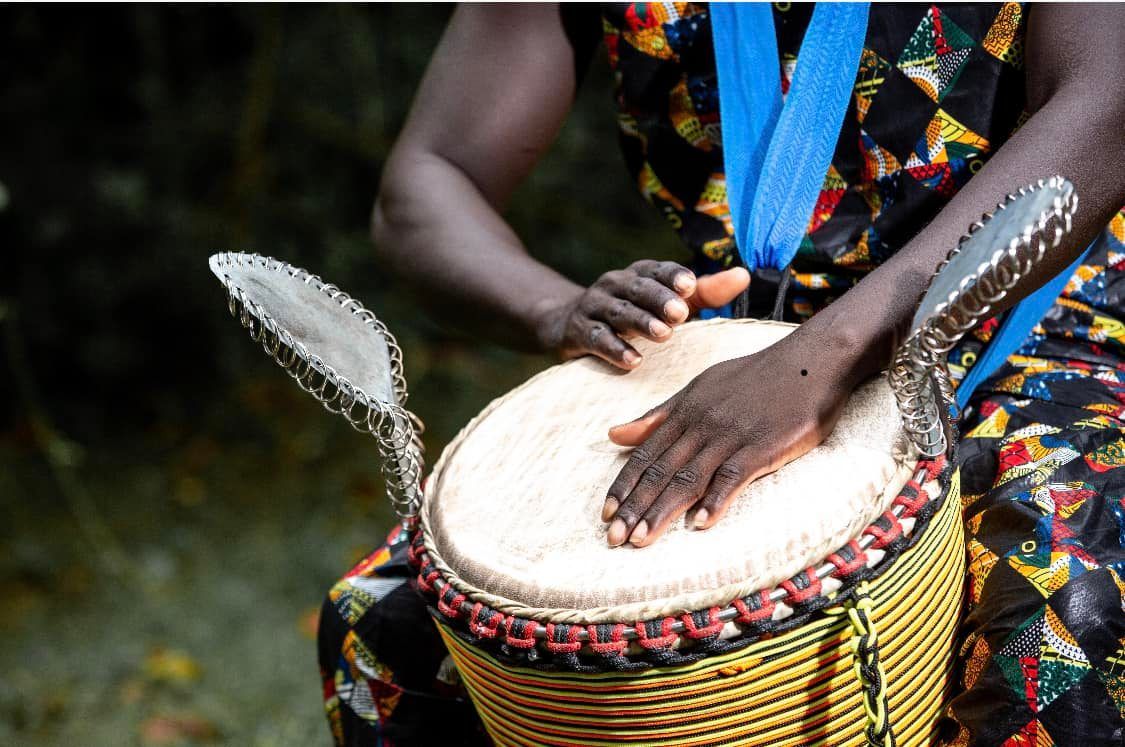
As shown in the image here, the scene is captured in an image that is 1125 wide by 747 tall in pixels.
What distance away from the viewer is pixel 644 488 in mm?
1014

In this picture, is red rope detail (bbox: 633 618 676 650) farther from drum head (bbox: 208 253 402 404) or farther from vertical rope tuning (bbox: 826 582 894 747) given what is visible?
drum head (bbox: 208 253 402 404)

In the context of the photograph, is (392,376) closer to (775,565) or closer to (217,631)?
(775,565)

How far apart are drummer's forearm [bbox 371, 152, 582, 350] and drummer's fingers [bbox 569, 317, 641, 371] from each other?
4.9 inches

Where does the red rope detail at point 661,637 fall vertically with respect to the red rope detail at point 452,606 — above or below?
above

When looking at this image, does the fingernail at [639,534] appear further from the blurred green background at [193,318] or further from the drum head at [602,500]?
the blurred green background at [193,318]

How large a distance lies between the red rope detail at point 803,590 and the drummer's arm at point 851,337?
0.29ft

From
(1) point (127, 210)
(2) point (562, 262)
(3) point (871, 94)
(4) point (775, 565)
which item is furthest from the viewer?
(2) point (562, 262)

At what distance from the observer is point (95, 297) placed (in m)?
3.61

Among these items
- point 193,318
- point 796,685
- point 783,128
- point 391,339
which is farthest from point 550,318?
point 193,318

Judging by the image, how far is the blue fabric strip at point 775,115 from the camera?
134cm

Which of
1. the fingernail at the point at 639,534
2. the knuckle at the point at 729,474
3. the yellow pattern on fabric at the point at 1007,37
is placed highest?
the yellow pattern on fabric at the point at 1007,37

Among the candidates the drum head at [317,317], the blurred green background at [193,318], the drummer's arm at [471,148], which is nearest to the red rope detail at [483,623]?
the drum head at [317,317]

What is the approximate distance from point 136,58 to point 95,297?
0.78 metres

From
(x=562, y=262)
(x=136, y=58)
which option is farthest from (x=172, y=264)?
(x=562, y=262)
